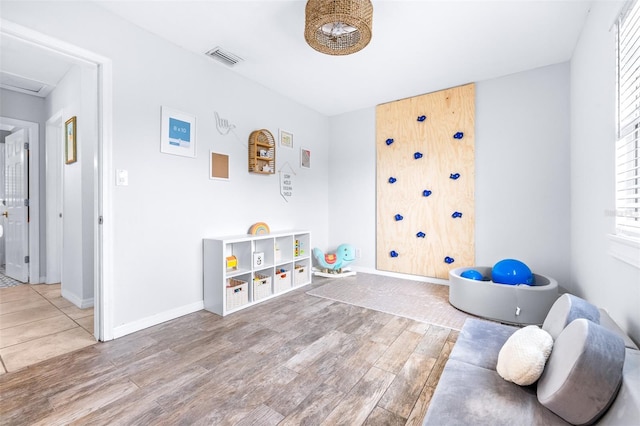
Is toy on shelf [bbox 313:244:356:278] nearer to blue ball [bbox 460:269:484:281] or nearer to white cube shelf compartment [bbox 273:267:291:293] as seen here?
white cube shelf compartment [bbox 273:267:291:293]

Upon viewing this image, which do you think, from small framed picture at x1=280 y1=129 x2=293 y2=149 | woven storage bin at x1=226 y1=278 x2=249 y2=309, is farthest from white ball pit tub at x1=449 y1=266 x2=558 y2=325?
small framed picture at x1=280 y1=129 x2=293 y2=149

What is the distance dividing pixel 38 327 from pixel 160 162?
5.46 ft

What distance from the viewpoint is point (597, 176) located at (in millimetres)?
1909

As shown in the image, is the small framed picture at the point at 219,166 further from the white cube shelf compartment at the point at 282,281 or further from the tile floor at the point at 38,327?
the tile floor at the point at 38,327

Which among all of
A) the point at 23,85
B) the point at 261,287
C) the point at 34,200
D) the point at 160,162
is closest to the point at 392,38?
the point at 160,162

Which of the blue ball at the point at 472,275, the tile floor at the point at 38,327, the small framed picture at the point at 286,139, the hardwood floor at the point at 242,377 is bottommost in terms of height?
the hardwood floor at the point at 242,377

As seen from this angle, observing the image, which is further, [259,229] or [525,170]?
[259,229]

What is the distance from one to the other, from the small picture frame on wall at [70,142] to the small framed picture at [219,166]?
4.67ft

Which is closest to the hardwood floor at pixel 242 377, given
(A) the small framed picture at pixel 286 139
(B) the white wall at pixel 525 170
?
(B) the white wall at pixel 525 170

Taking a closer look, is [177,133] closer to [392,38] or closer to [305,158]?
[305,158]

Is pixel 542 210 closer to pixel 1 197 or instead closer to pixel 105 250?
pixel 105 250

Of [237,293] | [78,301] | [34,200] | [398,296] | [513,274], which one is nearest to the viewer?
[513,274]

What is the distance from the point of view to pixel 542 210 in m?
3.01

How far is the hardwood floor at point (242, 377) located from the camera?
1.36m
